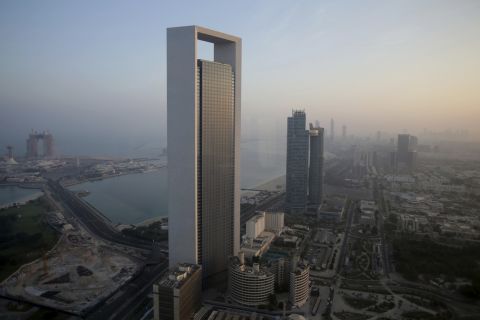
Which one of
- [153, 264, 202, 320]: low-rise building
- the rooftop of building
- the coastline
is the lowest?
the coastline

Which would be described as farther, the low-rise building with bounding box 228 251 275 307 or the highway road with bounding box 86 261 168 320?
the low-rise building with bounding box 228 251 275 307

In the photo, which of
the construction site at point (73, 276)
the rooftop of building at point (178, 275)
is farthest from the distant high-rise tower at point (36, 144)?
the rooftop of building at point (178, 275)

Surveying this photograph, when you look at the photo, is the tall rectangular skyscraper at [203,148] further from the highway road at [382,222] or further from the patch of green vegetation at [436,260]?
the patch of green vegetation at [436,260]

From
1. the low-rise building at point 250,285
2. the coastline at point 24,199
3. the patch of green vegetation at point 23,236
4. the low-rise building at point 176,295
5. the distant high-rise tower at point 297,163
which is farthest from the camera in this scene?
the coastline at point 24,199

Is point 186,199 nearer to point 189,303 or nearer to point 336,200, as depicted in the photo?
point 189,303

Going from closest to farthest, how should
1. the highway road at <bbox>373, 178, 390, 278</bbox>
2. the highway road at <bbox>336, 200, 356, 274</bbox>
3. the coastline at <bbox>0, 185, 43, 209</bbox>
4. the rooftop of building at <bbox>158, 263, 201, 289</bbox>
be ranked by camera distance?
the rooftop of building at <bbox>158, 263, 201, 289</bbox> < the highway road at <bbox>373, 178, 390, 278</bbox> < the highway road at <bbox>336, 200, 356, 274</bbox> < the coastline at <bbox>0, 185, 43, 209</bbox>

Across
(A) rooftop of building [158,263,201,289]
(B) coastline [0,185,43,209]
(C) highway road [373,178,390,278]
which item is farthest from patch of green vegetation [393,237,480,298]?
(B) coastline [0,185,43,209]

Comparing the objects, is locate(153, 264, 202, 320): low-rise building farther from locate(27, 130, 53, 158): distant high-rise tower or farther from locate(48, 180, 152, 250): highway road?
locate(27, 130, 53, 158): distant high-rise tower

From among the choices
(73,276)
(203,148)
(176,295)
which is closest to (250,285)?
(176,295)
